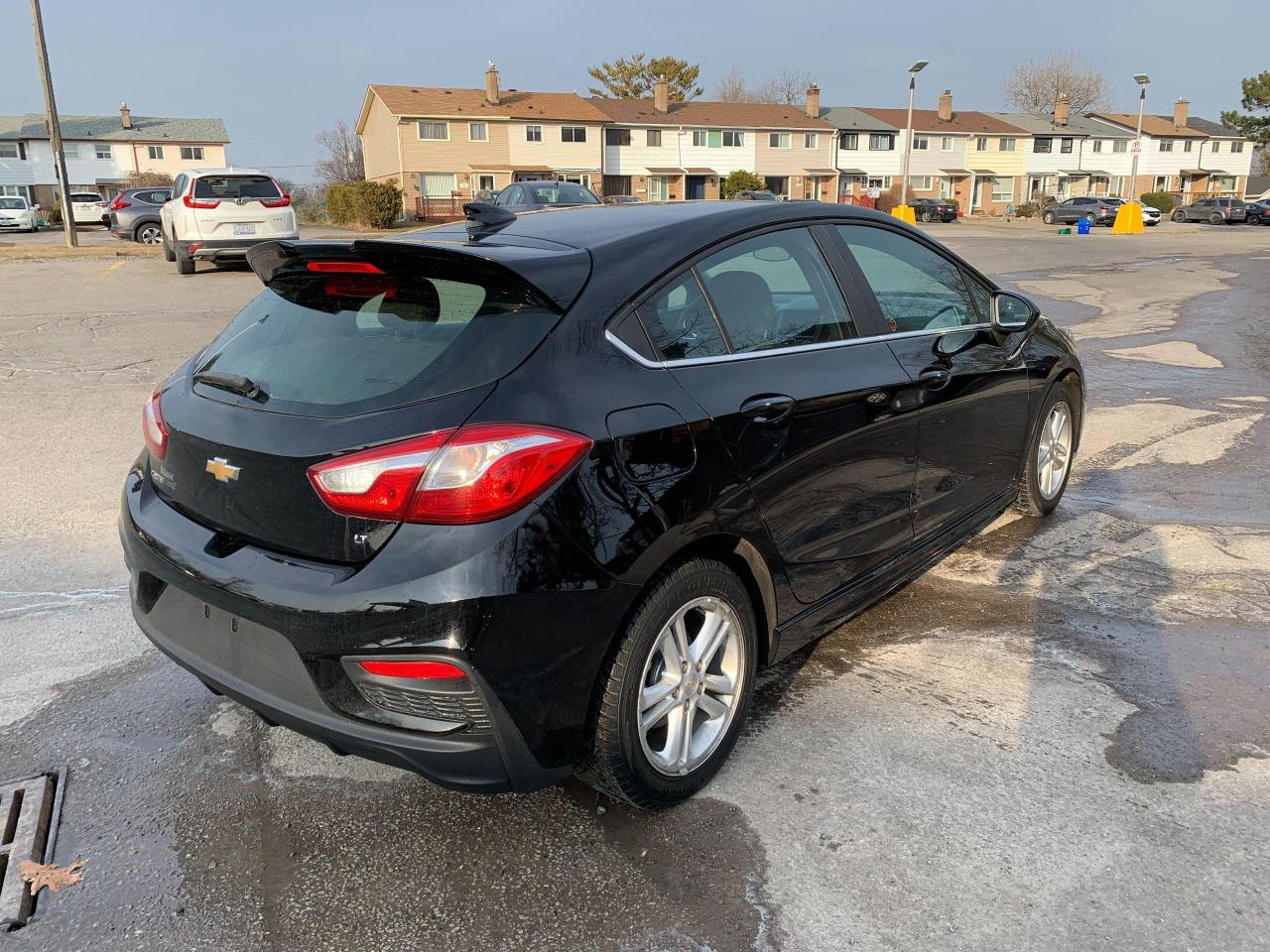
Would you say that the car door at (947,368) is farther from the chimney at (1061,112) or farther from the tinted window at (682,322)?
the chimney at (1061,112)

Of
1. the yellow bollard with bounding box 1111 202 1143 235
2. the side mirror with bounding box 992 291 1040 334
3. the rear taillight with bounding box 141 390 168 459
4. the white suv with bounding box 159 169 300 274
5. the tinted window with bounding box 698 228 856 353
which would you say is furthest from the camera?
the yellow bollard with bounding box 1111 202 1143 235

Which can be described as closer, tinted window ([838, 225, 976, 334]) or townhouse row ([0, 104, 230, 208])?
tinted window ([838, 225, 976, 334])

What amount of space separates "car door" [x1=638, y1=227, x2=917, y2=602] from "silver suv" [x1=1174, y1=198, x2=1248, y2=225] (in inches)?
2363

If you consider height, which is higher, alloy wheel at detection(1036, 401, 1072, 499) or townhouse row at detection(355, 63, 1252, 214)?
townhouse row at detection(355, 63, 1252, 214)

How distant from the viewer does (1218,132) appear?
83.7 metres

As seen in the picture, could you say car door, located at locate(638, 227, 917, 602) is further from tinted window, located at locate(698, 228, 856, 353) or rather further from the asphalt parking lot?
the asphalt parking lot

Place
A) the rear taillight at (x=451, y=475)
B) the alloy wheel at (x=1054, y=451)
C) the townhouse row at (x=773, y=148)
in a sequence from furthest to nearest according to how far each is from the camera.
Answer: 1. the townhouse row at (x=773, y=148)
2. the alloy wheel at (x=1054, y=451)
3. the rear taillight at (x=451, y=475)

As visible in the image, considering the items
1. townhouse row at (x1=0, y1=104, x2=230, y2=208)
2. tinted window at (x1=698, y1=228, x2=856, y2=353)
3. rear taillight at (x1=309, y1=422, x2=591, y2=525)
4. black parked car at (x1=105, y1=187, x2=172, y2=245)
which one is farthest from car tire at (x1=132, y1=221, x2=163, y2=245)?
townhouse row at (x1=0, y1=104, x2=230, y2=208)

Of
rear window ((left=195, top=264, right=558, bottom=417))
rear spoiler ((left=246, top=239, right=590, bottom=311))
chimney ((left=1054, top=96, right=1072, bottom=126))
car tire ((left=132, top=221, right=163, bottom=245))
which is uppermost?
chimney ((left=1054, top=96, right=1072, bottom=126))

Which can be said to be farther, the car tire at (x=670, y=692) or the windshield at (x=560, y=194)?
the windshield at (x=560, y=194)

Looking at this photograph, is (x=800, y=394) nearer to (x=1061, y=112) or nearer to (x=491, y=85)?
(x=491, y=85)

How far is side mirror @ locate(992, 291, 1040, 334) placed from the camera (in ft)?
13.6

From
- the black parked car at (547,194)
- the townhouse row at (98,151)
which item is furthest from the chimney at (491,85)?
the black parked car at (547,194)

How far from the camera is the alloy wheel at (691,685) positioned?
2572 mm
